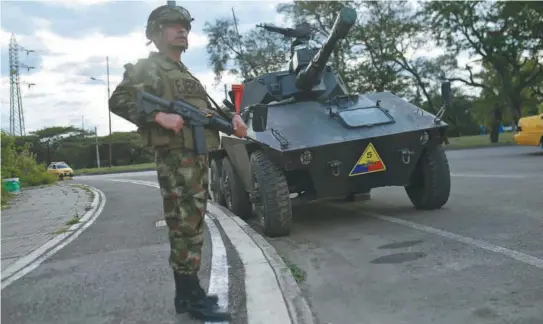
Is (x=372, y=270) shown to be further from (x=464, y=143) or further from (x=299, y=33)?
(x=464, y=143)

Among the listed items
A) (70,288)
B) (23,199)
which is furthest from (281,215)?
(23,199)

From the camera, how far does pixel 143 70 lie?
3.31 meters

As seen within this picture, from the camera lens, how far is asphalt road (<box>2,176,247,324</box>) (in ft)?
11.4

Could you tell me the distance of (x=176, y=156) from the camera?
3.31m

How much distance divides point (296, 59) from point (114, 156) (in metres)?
56.3

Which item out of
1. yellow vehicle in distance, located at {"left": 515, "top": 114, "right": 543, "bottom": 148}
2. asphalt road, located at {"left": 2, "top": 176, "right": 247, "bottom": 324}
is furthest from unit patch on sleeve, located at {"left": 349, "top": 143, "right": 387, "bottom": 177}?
yellow vehicle in distance, located at {"left": 515, "top": 114, "right": 543, "bottom": 148}

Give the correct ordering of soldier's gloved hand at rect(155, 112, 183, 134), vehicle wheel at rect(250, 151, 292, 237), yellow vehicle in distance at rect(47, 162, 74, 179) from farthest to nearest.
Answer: yellow vehicle in distance at rect(47, 162, 74, 179)
vehicle wheel at rect(250, 151, 292, 237)
soldier's gloved hand at rect(155, 112, 183, 134)

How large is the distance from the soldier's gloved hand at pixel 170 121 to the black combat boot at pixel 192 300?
896mm

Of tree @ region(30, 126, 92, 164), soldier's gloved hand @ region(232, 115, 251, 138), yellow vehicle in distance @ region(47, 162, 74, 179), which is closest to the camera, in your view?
soldier's gloved hand @ region(232, 115, 251, 138)

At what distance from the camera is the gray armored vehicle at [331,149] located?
20.2 ft

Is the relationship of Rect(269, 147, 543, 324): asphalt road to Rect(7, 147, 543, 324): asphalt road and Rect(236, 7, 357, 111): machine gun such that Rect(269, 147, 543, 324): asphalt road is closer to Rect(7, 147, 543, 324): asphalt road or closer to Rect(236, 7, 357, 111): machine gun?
Rect(7, 147, 543, 324): asphalt road

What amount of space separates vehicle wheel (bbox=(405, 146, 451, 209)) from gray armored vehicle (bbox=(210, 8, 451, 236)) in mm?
12

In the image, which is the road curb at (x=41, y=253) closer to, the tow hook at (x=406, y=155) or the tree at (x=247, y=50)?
the tow hook at (x=406, y=155)

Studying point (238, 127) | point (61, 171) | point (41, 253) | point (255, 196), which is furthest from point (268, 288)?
point (61, 171)
